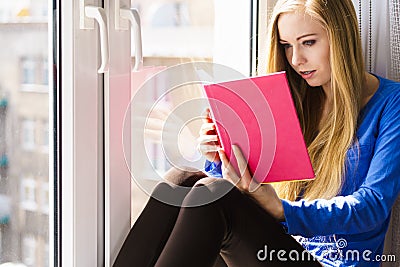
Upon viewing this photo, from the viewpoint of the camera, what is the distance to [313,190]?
1354 millimetres

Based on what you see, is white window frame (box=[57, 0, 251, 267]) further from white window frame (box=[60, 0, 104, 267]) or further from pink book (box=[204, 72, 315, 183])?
pink book (box=[204, 72, 315, 183])

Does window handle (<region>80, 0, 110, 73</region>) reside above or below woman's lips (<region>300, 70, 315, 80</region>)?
above

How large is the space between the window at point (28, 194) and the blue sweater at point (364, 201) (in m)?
0.41

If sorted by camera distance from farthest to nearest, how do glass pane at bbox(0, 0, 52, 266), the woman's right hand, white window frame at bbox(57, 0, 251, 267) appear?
the woman's right hand
white window frame at bbox(57, 0, 251, 267)
glass pane at bbox(0, 0, 52, 266)

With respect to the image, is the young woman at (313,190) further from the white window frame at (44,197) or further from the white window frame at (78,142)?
the white window frame at (44,197)

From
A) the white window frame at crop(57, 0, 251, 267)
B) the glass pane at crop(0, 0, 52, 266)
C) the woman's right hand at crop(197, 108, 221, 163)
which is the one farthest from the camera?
the woman's right hand at crop(197, 108, 221, 163)

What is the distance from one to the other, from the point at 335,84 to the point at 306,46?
0.10m

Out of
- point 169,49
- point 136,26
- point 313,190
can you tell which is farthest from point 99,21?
point 313,190

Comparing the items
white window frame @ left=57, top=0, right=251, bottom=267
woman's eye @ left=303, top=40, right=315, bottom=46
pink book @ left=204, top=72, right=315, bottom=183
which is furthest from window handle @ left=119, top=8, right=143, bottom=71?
woman's eye @ left=303, top=40, right=315, bottom=46

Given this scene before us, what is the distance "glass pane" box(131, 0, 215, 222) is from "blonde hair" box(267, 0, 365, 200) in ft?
0.58

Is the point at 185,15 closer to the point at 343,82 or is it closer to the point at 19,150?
the point at 343,82

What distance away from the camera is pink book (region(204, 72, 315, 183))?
1.21 m

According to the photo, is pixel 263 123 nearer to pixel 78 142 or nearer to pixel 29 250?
pixel 78 142

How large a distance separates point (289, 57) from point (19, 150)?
2.09 feet
